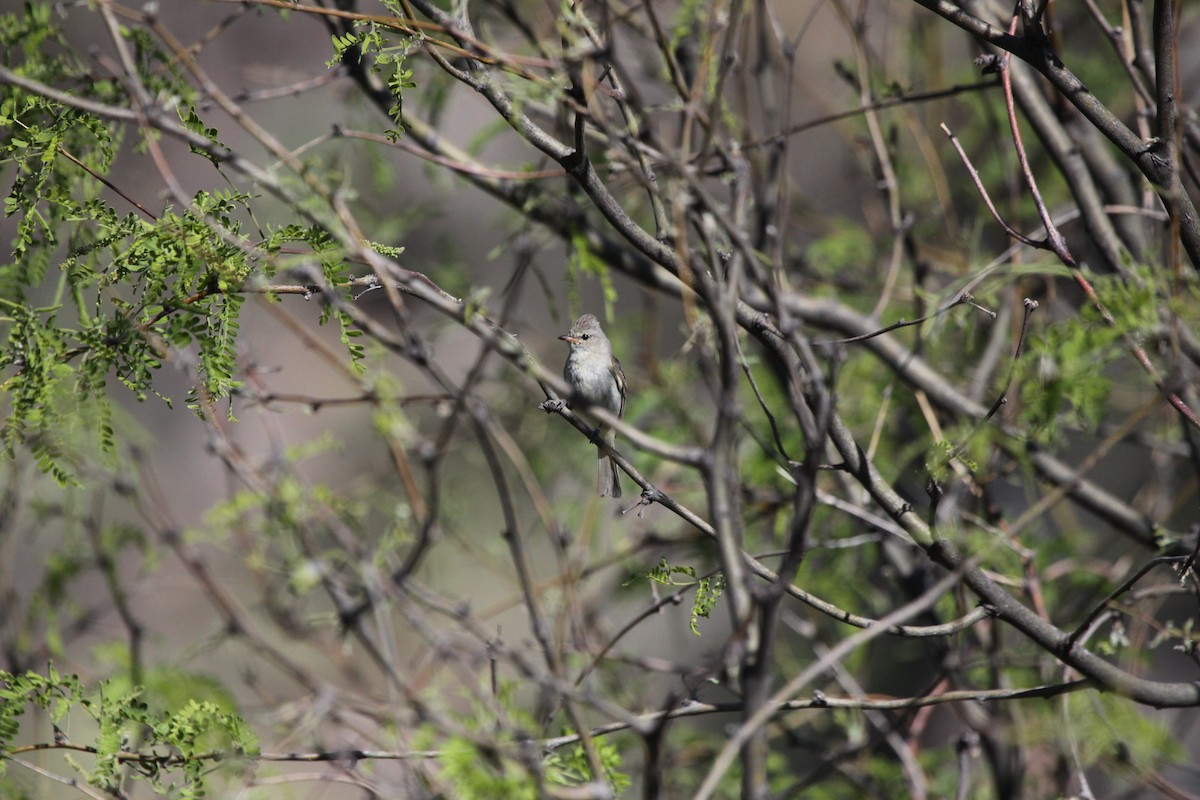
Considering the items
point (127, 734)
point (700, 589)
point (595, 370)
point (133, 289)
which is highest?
point (595, 370)

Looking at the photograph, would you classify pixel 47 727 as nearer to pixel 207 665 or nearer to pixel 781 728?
pixel 207 665

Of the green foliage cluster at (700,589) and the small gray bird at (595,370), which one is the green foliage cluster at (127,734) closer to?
the green foliage cluster at (700,589)

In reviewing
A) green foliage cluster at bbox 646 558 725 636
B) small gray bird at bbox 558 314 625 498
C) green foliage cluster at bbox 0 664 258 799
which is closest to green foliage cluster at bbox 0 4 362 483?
green foliage cluster at bbox 0 664 258 799

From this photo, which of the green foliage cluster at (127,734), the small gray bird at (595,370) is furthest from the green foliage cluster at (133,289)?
the small gray bird at (595,370)

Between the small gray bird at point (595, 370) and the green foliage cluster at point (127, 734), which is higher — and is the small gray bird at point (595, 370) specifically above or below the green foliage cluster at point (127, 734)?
above

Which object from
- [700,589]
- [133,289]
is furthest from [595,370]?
[133,289]

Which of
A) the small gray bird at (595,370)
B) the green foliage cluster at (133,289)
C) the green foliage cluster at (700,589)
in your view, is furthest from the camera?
the small gray bird at (595,370)

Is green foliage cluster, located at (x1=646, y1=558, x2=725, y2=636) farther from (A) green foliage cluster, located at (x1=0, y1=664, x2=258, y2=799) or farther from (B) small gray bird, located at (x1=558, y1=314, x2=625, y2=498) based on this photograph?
(B) small gray bird, located at (x1=558, y1=314, x2=625, y2=498)

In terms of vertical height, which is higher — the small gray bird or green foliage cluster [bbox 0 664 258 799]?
the small gray bird

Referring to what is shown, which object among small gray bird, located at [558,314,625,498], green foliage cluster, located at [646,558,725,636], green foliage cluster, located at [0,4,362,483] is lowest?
green foliage cluster, located at [646,558,725,636]

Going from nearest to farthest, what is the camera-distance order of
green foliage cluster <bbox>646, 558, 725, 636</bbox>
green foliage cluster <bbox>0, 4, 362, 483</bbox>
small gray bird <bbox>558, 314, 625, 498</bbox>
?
1. green foliage cluster <bbox>0, 4, 362, 483</bbox>
2. green foliage cluster <bbox>646, 558, 725, 636</bbox>
3. small gray bird <bbox>558, 314, 625, 498</bbox>

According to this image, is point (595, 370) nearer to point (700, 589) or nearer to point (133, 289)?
point (700, 589)

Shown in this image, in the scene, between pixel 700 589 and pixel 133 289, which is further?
pixel 700 589

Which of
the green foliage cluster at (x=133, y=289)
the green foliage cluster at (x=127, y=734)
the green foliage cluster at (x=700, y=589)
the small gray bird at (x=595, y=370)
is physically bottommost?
the green foliage cluster at (x=127, y=734)
